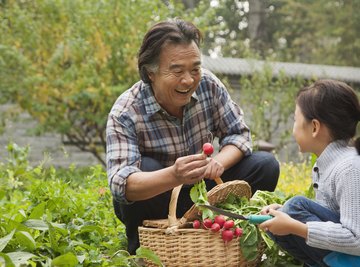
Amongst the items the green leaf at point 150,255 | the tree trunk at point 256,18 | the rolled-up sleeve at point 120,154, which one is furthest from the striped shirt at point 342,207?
the tree trunk at point 256,18

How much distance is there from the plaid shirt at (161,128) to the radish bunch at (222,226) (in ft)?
1.35

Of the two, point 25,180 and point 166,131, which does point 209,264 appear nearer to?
point 166,131

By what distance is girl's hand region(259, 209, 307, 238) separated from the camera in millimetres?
2469

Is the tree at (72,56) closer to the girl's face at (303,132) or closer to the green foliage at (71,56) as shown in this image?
the green foliage at (71,56)

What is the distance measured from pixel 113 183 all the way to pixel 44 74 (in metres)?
5.42

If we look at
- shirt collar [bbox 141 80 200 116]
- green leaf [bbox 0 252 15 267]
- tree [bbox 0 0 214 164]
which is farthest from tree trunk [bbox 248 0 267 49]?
green leaf [bbox 0 252 15 267]

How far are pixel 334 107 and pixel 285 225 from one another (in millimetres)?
494

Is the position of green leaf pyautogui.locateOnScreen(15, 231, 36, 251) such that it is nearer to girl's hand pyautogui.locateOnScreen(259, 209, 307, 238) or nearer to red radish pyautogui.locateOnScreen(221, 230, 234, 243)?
red radish pyautogui.locateOnScreen(221, 230, 234, 243)

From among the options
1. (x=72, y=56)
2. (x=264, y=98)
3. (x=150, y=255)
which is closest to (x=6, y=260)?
(x=150, y=255)

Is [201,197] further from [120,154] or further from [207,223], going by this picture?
[120,154]

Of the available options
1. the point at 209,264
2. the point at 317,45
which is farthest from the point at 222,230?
the point at 317,45

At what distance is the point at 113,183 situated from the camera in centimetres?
290

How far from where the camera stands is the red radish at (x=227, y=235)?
270 centimetres

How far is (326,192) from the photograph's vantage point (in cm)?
262
